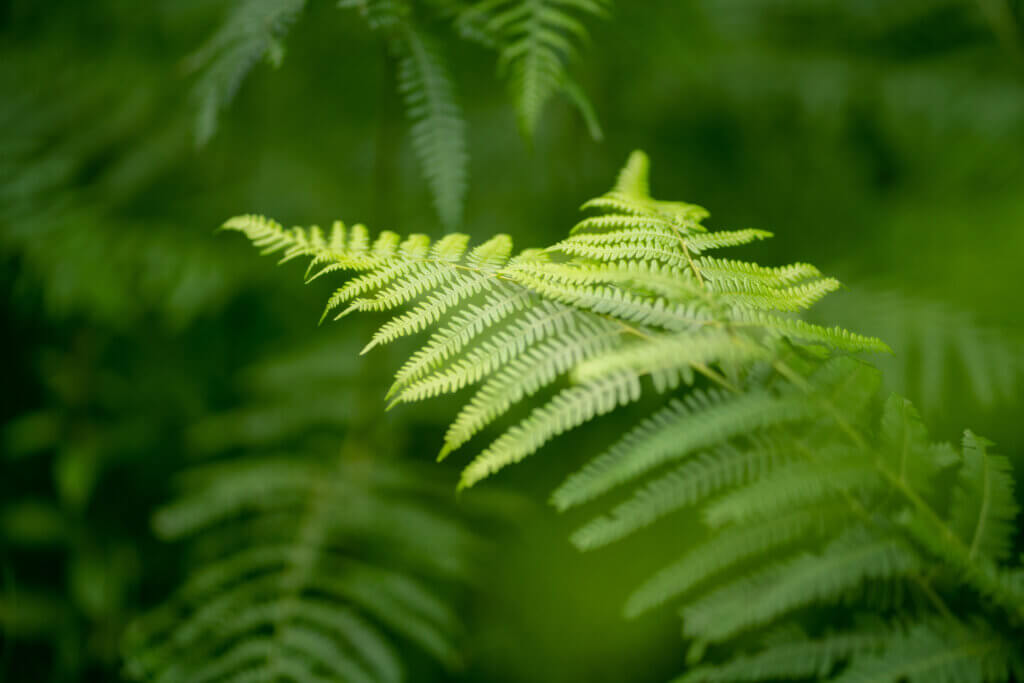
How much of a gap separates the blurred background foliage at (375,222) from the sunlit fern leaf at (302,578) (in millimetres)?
170

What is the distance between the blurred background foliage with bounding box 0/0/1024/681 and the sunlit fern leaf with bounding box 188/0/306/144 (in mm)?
484

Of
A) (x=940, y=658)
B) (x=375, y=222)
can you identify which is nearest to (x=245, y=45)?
(x=375, y=222)

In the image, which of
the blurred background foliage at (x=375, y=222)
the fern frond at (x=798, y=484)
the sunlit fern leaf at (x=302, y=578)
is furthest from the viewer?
the blurred background foliage at (x=375, y=222)

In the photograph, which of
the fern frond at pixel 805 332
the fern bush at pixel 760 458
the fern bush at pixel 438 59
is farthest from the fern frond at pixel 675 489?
the fern bush at pixel 438 59

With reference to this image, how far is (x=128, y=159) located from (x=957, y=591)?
228 cm

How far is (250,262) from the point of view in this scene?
1.87m

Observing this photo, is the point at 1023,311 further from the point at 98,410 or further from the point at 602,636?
the point at 98,410

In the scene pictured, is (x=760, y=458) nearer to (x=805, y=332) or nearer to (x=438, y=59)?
(x=805, y=332)

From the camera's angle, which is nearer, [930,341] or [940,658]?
[940,658]

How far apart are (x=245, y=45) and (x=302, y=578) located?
39.2 inches

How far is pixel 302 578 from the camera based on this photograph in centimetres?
128

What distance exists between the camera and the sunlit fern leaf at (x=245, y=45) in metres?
0.94

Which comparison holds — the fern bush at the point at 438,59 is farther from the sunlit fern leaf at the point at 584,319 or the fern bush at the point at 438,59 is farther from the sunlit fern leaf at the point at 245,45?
the sunlit fern leaf at the point at 584,319

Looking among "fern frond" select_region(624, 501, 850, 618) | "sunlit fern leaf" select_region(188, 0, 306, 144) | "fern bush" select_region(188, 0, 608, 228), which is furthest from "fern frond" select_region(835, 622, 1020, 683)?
"sunlit fern leaf" select_region(188, 0, 306, 144)
